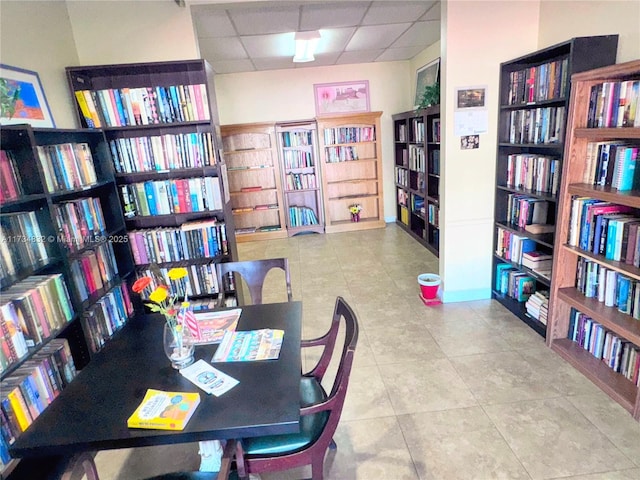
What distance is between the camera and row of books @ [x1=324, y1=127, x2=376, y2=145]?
5641 mm

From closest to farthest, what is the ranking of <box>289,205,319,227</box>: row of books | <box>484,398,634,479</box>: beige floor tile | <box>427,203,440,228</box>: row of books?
1. <box>484,398,634,479</box>: beige floor tile
2. <box>427,203,440,228</box>: row of books
3. <box>289,205,319,227</box>: row of books

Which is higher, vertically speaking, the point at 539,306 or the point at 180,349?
the point at 180,349

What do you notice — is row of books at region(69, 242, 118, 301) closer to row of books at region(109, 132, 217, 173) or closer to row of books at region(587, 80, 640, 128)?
row of books at region(109, 132, 217, 173)

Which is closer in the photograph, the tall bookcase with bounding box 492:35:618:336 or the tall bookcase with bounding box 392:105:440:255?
the tall bookcase with bounding box 492:35:618:336

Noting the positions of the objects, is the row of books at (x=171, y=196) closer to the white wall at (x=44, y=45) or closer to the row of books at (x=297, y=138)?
the white wall at (x=44, y=45)

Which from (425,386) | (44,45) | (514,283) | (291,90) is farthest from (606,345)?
(291,90)

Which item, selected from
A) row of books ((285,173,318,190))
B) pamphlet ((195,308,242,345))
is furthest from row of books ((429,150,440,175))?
pamphlet ((195,308,242,345))

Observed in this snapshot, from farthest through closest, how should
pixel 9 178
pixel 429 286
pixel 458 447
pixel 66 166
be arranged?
pixel 429 286 → pixel 66 166 → pixel 458 447 → pixel 9 178

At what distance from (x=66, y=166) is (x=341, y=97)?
4503 millimetres

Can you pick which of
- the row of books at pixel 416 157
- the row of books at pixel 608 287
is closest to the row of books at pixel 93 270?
the row of books at pixel 608 287

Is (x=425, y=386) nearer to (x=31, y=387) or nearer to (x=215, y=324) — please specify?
(x=215, y=324)

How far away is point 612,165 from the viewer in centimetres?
207

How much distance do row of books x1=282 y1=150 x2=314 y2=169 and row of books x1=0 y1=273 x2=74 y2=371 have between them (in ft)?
13.7

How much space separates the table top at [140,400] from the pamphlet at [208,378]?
20mm
